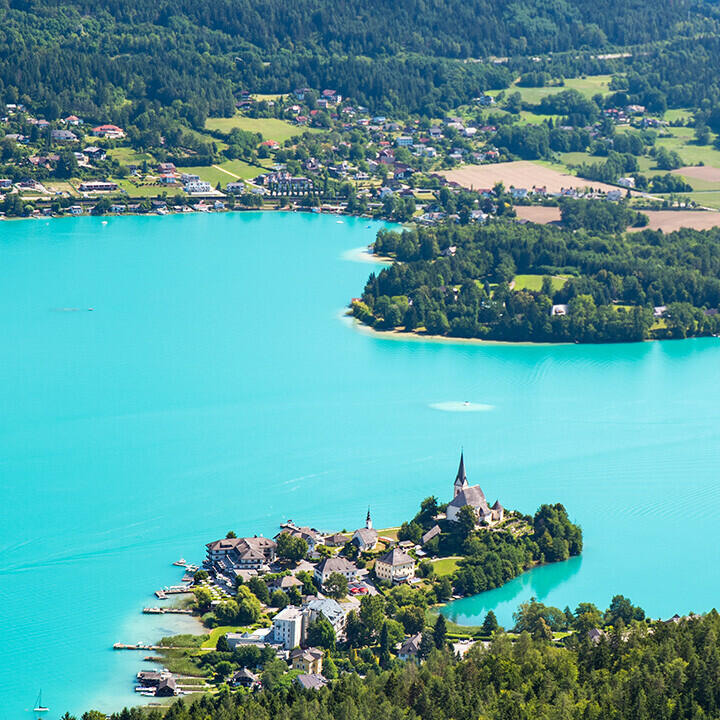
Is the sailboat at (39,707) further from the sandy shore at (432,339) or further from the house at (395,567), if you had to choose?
the sandy shore at (432,339)

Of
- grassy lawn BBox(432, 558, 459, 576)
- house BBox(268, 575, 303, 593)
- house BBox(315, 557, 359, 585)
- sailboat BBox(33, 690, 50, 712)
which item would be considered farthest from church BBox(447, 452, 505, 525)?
sailboat BBox(33, 690, 50, 712)

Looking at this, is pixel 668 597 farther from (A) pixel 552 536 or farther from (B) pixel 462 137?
(B) pixel 462 137

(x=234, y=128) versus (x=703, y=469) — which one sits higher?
(x=234, y=128)

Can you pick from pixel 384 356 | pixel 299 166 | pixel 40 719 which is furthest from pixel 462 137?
pixel 40 719

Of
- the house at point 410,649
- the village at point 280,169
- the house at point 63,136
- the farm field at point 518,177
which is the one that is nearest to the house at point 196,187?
the village at point 280,169

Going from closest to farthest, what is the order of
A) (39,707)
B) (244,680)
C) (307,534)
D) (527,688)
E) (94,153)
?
(527,688) → (39,707) → (244,680) → (307,534) → (94,153)

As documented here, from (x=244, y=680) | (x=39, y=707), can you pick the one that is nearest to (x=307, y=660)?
(x=244, y=680)

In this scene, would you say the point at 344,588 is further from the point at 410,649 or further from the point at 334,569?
the point at 410,649
